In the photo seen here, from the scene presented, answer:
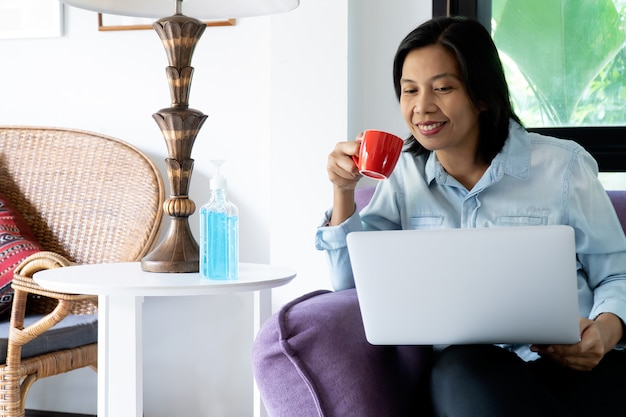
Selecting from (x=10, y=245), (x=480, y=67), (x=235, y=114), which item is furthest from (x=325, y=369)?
(x=235, y=114)

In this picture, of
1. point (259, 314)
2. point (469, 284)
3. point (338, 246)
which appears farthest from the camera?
point (259, 314)

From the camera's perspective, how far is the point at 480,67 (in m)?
1.36

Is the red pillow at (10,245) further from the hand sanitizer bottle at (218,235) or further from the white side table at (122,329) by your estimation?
the hand sanitizer bottle at (218,235)

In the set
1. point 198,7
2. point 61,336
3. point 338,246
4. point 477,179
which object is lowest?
point 61,336

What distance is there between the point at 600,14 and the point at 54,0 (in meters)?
1.58

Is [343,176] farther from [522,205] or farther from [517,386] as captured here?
[517,386]

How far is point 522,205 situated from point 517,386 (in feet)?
1.44

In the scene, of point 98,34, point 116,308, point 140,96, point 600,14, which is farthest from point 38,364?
point 600,14

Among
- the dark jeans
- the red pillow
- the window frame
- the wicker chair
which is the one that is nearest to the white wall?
the window frame

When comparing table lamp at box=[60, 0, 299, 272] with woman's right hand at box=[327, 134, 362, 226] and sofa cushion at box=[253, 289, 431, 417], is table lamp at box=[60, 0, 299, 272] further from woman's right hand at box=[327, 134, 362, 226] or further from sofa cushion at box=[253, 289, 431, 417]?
sofa cushion at box=[253, 289, 431, 417]

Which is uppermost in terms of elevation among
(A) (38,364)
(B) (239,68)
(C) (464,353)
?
(B) (239,68)

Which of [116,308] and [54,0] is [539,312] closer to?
[116,308]

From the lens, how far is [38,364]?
1.76 m

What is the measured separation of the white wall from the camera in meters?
2.04
